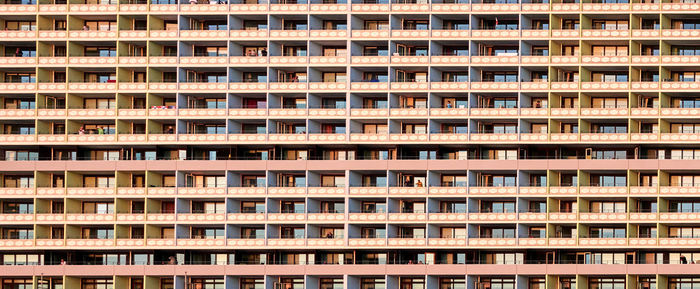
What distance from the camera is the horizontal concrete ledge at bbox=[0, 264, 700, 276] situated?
15375 centimetres

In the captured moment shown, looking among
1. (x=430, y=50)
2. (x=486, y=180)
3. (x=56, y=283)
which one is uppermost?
(x=430, y=50)

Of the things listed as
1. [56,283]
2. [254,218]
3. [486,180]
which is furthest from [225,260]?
[486,180]

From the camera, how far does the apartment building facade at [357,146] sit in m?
156

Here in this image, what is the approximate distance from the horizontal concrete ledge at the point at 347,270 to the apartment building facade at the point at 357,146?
19cm

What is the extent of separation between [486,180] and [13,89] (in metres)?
47.0

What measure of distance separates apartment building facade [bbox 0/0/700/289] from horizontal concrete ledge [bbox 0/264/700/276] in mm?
190

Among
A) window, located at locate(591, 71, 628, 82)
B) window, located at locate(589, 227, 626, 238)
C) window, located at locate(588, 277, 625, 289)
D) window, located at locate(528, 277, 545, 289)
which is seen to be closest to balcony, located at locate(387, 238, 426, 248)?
window, located at locate(528, 277, 545, 289)

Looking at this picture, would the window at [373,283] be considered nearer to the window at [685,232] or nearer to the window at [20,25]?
the window at [685,232]

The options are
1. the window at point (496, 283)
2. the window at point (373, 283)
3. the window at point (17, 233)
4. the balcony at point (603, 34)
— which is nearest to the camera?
the balcony at point (603, 34)

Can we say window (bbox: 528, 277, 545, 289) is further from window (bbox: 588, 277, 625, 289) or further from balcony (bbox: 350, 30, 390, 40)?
balcony (bbox: 350, 30, 390, 40)

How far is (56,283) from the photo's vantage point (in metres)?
158

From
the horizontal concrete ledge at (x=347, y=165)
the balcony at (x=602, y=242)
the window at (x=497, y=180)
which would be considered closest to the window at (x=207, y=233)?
the horizontal concrete ledge at (x=347, y=165)

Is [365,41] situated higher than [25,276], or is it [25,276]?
[365,41]

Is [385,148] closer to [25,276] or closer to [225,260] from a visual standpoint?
[225,260]
